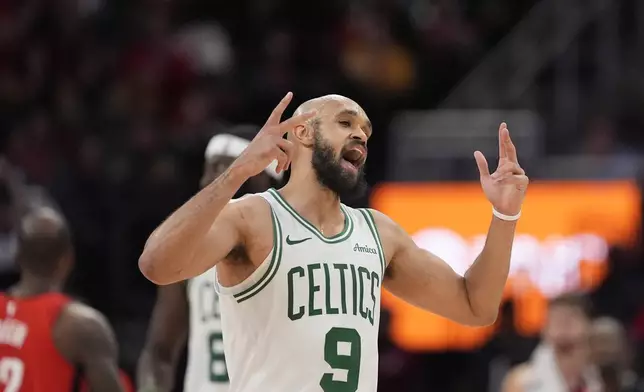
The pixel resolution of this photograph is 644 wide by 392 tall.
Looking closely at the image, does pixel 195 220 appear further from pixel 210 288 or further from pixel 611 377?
pixel 611 377

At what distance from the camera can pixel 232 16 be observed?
638 inches

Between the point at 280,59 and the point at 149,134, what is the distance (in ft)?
7.40

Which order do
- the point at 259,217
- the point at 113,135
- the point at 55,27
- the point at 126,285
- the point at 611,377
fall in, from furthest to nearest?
the point at 55,27
the point at 113,135
the point at 126,285
the point at 611,377
the point at 259,217

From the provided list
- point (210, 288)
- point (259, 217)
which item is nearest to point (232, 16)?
point (210, 288)

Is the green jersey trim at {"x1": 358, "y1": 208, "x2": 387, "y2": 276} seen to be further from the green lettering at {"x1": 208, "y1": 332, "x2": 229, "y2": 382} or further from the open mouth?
the green lettering at {"x1": 208, "y1": 332, "x2": 229, "y2": 382}

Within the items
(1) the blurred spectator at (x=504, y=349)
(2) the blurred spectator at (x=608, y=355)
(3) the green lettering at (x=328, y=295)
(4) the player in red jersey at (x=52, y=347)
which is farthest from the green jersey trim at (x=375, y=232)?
(1) the blurred spectator at (x=504, y=349)

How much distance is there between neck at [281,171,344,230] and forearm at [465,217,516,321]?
60 centimetres

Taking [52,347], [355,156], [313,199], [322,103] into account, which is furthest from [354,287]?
[52,347]

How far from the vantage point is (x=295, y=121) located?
4871 millimetres

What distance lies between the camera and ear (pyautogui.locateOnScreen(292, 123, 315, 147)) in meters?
5.27

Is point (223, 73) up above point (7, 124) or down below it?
above

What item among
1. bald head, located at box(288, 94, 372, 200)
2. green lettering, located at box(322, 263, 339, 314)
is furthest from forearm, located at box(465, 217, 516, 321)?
green lettering, located at box(322, 263, 339, 314)

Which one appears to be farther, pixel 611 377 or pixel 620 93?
pixel 620 93

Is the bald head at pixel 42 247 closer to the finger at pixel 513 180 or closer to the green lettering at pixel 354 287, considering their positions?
the green lettering at pixel 354 287
